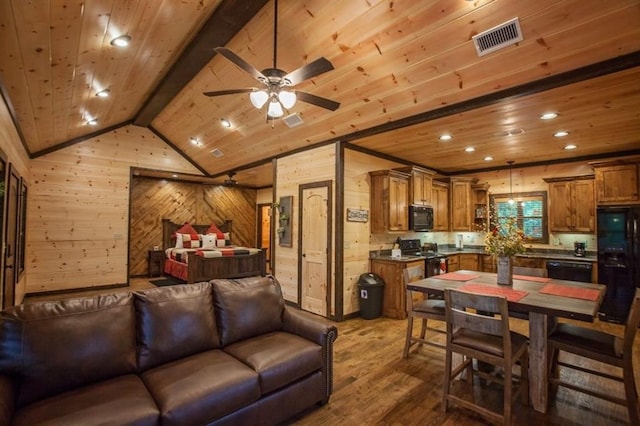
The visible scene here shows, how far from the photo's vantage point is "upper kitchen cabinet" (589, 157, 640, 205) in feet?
15.7

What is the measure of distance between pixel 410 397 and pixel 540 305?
1.30m

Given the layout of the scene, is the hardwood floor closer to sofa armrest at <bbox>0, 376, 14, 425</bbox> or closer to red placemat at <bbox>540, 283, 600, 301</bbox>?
red placemat at <bbox>540, 283, 600, 301</bbox>

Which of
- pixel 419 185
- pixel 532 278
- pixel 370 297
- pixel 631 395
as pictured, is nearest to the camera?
pixel 631 395

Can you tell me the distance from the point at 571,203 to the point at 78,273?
32.7ft

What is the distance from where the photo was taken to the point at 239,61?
2.38 meters

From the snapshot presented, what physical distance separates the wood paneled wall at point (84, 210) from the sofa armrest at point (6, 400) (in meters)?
6.05

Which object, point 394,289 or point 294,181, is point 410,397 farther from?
point 294,181

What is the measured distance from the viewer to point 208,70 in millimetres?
4285

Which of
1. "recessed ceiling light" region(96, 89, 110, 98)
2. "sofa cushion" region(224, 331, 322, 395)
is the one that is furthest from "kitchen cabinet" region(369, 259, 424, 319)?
"recessed ceiling light" region(96, 89, 110, 98)

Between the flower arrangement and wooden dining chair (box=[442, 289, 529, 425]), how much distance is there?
0.85 m

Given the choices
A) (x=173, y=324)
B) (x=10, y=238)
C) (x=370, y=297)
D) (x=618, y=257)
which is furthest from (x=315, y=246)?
(x=618, y=257)

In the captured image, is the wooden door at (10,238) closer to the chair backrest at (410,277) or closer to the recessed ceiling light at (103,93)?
the recessed ceiling light at (103,93)

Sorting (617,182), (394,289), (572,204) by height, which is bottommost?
(394,289)

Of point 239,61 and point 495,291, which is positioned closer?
point 239,61
